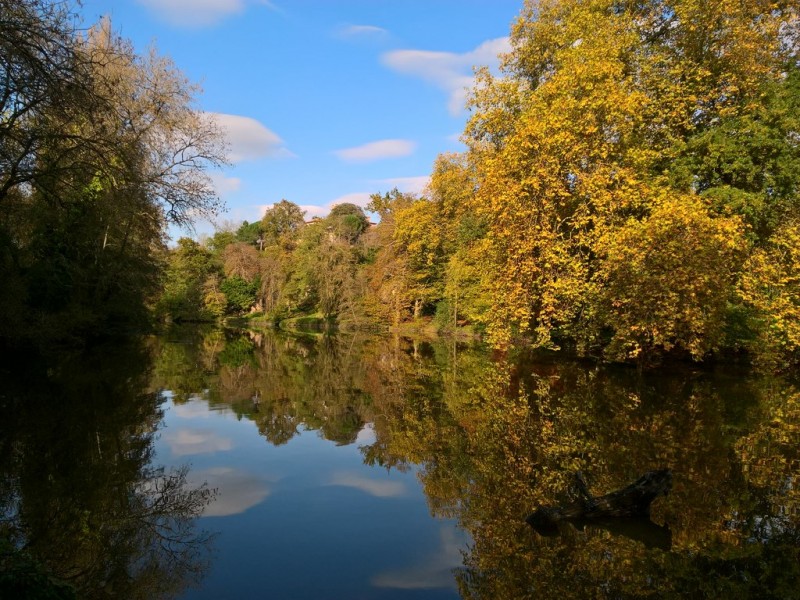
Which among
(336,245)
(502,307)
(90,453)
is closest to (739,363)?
(502,307)

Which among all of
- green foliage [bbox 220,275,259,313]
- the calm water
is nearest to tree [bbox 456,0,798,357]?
the calm water

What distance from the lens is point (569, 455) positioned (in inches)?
346

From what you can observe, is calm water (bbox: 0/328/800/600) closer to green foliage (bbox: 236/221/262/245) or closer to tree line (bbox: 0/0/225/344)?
tree line (bbox: 0/0/225/344)

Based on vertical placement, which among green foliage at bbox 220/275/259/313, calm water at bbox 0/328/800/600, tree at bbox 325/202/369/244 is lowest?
calm water at bbox 0/328/800/600

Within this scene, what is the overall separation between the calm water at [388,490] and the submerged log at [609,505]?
141 mm

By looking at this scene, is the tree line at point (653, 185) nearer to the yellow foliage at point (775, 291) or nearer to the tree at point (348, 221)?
the yellow foliage at point (775, 291)

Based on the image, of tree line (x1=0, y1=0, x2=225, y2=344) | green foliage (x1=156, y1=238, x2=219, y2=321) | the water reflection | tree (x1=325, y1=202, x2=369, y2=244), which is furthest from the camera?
green foliage (x1=156, y1=238, x2=219, y2=321)

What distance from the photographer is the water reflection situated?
17.3ft

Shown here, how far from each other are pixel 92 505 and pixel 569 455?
7.21 metres

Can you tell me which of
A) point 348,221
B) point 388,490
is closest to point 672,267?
point 388,490

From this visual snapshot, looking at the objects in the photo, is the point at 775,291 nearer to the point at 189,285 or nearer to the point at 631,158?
the point at 631,158

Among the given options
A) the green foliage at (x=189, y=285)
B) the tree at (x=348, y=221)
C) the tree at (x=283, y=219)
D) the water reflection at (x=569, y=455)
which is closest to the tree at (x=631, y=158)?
the water reflection at (x=569, y=455)

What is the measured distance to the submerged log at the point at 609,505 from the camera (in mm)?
6211

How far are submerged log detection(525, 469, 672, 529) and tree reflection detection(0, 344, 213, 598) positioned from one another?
156 inches
